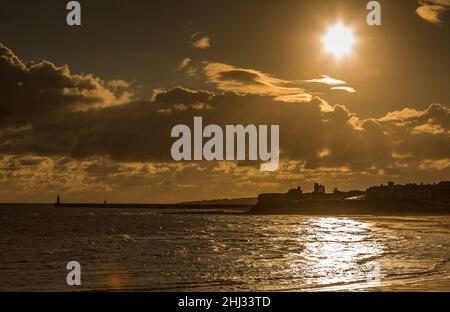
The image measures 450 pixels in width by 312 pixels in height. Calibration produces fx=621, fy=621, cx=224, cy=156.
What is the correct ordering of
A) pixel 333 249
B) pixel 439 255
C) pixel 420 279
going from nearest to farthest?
pixel 420 279, pixel 439 255, pixel 333 249

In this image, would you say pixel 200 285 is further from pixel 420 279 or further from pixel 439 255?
pixel 439 255

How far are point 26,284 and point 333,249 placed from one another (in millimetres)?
32867

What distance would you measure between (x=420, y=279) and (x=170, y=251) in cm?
3158

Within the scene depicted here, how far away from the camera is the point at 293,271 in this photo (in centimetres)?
4016

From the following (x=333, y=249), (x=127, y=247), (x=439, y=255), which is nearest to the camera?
(x=439, y=255)

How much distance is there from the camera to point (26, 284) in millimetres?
35281

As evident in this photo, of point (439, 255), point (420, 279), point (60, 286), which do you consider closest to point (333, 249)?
point (439, 255)

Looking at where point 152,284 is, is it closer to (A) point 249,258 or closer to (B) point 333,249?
(A) point 249,258
